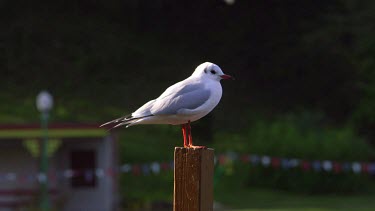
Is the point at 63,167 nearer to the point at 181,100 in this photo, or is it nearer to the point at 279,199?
the point at 279,199

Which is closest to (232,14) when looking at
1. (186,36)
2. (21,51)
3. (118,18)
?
(186,36)

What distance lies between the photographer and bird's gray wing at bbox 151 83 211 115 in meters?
4.77

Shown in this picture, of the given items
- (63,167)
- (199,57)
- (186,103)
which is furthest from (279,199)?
(186,103)

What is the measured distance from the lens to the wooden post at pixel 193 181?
4473 mm

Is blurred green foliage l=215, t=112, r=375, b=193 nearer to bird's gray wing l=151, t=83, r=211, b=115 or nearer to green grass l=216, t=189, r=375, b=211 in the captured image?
green grass l=216, t=189, r=375, b=211

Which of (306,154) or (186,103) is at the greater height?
(306,154)

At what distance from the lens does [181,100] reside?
4.80 m

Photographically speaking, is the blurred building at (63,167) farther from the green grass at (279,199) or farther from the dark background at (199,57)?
the dark background at (199,57)

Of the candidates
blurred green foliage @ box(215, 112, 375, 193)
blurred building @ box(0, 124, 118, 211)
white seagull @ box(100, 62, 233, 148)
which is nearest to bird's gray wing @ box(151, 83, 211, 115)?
white seagull @ box(100, 62, 233, 148)

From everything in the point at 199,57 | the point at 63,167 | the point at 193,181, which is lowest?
the point at 193,181

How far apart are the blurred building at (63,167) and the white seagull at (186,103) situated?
2032 cm

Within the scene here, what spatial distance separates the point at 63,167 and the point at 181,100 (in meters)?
22.4

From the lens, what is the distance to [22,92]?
4169cm

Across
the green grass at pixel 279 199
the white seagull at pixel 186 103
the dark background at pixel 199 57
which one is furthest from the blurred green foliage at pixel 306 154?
the white seagull at pixel 186 103
